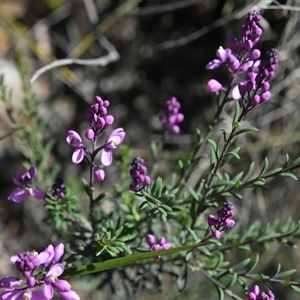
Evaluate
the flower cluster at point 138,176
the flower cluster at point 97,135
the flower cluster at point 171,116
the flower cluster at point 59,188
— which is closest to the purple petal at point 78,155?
the flower cluster at point 97,135

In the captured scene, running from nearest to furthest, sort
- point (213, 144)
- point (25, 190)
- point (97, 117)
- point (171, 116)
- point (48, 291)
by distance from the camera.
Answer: point (48, 291), point (97, 117), point (213, 144), point (25, 190), point (171, 116)

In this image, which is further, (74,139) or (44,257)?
(74,139)

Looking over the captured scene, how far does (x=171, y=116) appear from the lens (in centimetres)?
340

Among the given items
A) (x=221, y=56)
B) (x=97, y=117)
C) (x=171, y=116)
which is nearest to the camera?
(x=97, y=117)

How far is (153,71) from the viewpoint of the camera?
5.41m

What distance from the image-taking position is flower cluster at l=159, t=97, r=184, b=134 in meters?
3.32

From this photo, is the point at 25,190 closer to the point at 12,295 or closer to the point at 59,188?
the point at 59,188

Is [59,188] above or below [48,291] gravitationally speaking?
above

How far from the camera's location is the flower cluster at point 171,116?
10.9ft

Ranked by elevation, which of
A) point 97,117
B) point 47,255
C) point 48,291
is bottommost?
point 48,291

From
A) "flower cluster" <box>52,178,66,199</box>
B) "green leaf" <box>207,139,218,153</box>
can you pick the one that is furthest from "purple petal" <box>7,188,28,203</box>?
"green leaf" <box>207,139,218,153</box>

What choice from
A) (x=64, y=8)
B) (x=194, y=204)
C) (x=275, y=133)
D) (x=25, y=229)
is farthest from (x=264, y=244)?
(x=64, y=8)

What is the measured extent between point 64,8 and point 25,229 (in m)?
2.53

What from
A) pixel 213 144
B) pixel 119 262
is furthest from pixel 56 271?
pixel 213 144
